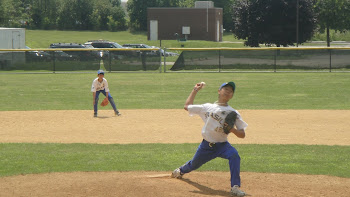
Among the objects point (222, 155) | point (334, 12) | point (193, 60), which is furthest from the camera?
point (334, 12)

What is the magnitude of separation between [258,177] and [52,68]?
28.1 meters

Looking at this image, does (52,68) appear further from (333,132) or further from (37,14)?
(37,14)

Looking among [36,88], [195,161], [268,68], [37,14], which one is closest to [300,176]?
[195,161]

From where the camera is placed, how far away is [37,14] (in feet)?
327

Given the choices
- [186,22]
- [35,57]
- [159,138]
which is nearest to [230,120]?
[159,138]

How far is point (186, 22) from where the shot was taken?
261ft

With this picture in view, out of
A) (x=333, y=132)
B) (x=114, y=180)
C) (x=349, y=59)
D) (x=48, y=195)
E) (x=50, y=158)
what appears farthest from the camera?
(x=349, y=59)

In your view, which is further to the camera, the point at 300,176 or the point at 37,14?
the point at 37,14

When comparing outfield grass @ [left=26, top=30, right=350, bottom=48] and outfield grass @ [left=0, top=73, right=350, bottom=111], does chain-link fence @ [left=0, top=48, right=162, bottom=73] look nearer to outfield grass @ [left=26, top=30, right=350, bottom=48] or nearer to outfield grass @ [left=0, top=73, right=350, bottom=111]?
outfield grass @ [left=0, top=73, right=350, bottom=111]

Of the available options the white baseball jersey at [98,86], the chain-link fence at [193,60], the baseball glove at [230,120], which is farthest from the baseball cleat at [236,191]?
the chain-link fence at [193,60]

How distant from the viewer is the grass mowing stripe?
10.7 meters

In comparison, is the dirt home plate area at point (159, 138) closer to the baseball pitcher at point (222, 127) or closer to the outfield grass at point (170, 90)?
the baseball pitcher at point (222, 127)

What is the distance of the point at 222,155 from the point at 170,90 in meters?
17.2

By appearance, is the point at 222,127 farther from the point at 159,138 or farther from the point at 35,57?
the point at 35,57
